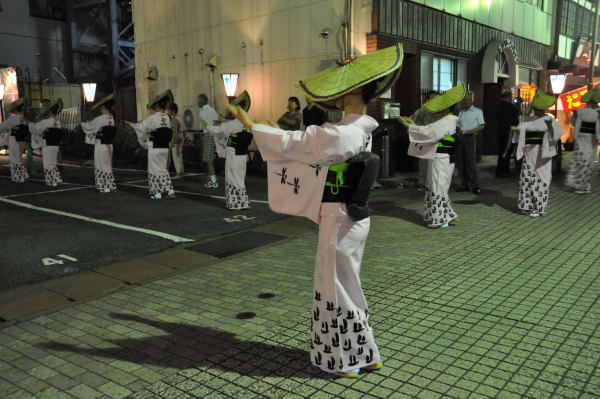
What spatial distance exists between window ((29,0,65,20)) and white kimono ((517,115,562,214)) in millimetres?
28671

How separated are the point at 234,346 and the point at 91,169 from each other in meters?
13.8

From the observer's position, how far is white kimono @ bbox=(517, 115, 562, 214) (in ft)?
26.8

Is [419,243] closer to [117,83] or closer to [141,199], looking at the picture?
[141,199]

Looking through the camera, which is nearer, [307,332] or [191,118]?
[307,332]

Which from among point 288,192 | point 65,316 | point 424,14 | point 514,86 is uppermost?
point 424,14

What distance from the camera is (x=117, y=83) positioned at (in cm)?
2036

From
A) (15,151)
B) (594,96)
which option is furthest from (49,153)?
(594,96)

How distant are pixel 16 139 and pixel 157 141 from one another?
18.1 feet

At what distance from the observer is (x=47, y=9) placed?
1126 inches

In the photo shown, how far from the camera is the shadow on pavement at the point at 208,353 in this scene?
333cm

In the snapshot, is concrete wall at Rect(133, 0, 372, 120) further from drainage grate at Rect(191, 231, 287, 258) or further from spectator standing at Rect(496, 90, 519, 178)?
drainage grate at Rect(191, 231, 287, 258)

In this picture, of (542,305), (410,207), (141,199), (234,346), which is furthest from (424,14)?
(234,346)

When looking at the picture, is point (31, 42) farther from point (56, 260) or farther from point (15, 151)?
point (56, 260)

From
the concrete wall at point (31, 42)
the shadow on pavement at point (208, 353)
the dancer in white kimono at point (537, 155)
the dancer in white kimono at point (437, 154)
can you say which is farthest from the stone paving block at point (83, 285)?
the concrete wall at point (31, 42)
